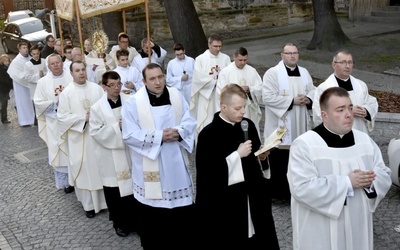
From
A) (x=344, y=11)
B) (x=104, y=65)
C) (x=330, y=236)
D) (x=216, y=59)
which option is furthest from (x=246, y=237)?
(x=344, y=11)

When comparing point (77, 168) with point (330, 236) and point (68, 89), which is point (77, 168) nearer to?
point (68, 89)

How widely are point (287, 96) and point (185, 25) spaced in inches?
334

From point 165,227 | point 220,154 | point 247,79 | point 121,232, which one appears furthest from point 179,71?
point 220,154

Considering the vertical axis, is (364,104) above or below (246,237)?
above

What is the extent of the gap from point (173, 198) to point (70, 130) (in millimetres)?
1935

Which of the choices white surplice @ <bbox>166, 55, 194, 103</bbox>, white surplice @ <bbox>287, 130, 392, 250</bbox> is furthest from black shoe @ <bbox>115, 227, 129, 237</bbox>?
white surplice @ <bbox>166, 55, 194, 103</bbox>

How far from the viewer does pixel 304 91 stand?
Answer: 6680 millimetres

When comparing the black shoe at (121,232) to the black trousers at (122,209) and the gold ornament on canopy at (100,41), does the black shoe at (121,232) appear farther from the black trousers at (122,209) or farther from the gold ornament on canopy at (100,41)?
the gold ornament on canopy at (100,41)

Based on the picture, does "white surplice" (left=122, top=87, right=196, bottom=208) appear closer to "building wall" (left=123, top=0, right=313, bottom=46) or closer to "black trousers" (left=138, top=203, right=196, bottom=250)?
"black trousers" (left=138, top=203, right=196, bottom=250)

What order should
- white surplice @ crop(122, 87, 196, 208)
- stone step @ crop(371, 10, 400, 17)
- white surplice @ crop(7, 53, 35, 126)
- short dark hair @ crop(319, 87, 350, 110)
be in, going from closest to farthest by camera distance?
short dark hair @ crop(319, 87, 350, 110), white surplice @ crop(122, 87, 196, 208), white surplice @ crop(7, 53, 35, 126), stone step @ crop(371, 10, 400, 17)

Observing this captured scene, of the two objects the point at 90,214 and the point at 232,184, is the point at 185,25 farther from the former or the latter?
the point at 232,184

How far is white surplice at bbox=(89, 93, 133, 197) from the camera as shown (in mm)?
5910

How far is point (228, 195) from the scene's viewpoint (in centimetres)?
452

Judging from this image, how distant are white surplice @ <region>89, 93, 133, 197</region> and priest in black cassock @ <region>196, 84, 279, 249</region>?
1542mm
